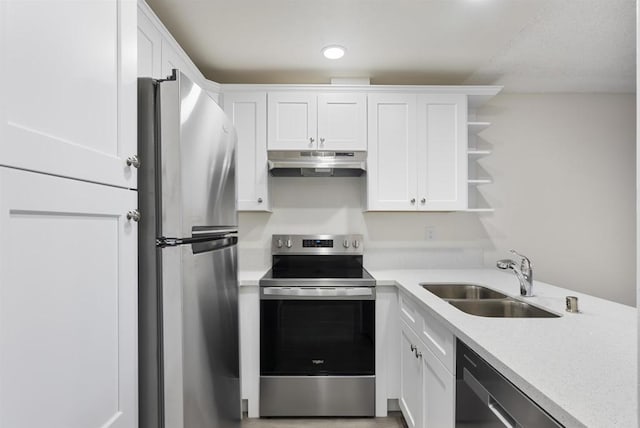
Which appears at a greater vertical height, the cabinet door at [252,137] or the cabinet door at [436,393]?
the cabinet door at [252,137]

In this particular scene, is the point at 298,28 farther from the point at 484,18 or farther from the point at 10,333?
the point at 10,333

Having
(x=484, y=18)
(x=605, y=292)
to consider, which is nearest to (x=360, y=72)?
(x=484, y=18)

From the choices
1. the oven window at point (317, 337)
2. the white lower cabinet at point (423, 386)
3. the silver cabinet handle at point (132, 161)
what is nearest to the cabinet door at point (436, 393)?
the white lower cabinet at point (423, 386)

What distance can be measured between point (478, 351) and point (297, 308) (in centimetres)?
127

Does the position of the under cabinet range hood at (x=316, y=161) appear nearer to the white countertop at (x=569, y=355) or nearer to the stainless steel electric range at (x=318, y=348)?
the stainless steel electric range at (x=318, y=348)

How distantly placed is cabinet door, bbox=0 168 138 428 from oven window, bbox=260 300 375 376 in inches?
49.5

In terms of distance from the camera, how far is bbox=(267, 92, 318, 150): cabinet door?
8.01ft

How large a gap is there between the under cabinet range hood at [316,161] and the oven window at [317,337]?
2.88 feet

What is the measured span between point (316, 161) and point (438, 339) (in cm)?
A: 133

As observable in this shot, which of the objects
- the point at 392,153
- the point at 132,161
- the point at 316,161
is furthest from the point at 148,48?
the point at 392,153

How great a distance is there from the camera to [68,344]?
701mm

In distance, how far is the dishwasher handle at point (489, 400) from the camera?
0.97 m

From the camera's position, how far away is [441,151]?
247 centimetres

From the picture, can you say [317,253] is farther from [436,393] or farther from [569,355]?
[569,355]
